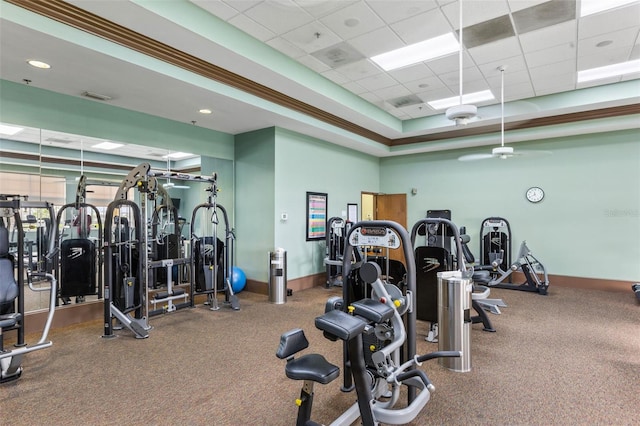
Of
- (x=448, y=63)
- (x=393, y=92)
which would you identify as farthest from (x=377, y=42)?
(x=393, y=92)

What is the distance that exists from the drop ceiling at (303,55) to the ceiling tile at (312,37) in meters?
0.02

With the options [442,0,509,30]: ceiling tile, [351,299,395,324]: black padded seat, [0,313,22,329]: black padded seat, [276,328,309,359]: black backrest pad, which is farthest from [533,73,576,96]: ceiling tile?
[0,313,22,329]: black padded seat

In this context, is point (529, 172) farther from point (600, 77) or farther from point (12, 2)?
point (12, 2)

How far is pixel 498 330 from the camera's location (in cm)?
444

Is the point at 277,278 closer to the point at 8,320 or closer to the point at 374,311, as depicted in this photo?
the point at 8,320

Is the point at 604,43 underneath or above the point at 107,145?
above

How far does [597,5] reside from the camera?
12.2 feet

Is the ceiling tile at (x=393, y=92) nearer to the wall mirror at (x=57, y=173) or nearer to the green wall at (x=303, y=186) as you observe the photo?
the green wall at (x=303, y=186)

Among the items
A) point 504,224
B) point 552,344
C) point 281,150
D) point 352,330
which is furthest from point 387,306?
point 504,224

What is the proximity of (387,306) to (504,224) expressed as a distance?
680 cm

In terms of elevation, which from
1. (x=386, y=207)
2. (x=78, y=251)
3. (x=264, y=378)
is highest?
(x=386, y=207)

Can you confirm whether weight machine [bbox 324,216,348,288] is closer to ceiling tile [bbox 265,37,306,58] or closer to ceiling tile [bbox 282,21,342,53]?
ceiling tile [bbox 265,37,306,58]

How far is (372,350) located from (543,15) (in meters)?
4.18

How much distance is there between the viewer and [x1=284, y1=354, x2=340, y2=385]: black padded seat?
1.89m
